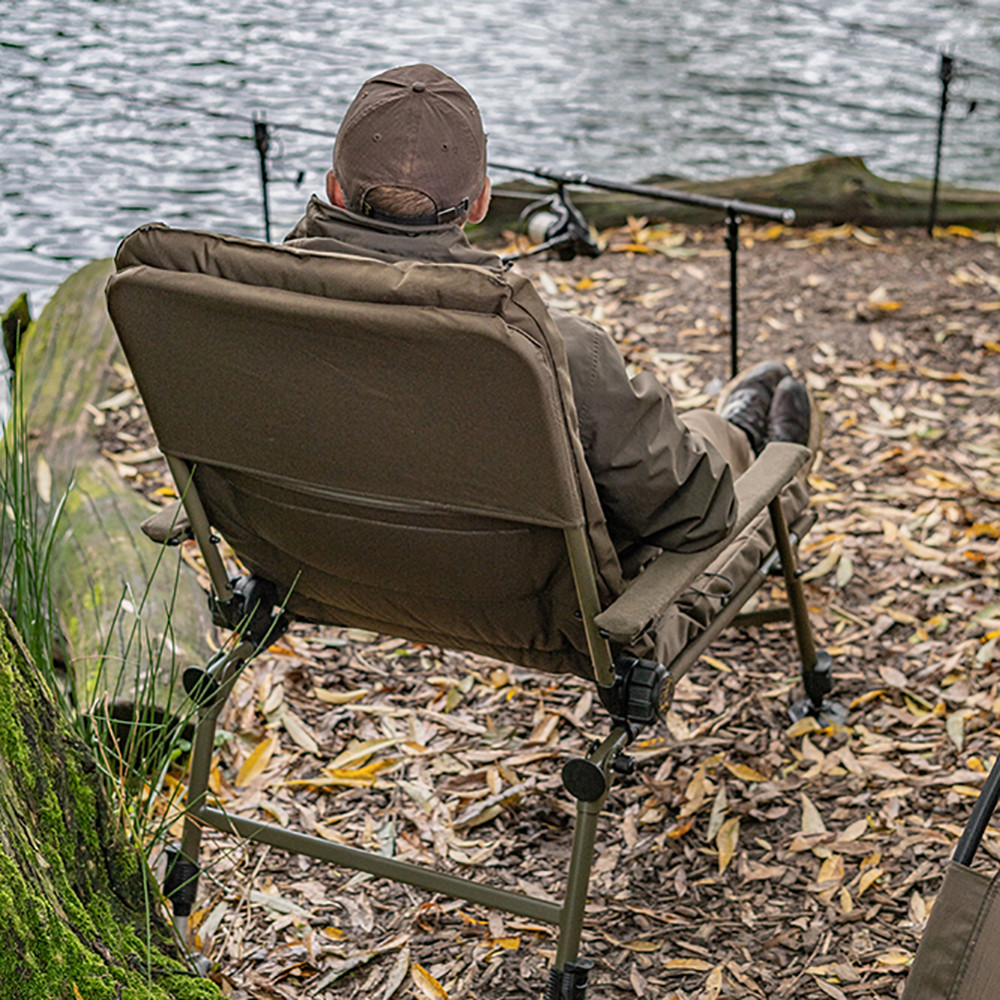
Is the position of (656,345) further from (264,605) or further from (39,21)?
(39,21)

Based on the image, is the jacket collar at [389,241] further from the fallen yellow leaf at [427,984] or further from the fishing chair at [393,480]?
the fallen yellow leaf at [427,984]

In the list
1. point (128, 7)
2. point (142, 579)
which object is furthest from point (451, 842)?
point (128, 7)

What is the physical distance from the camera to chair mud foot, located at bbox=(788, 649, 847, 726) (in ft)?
8.68

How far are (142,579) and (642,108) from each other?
5659 millimetres

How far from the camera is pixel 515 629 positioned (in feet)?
6.36

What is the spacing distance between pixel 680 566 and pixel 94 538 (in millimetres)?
1736

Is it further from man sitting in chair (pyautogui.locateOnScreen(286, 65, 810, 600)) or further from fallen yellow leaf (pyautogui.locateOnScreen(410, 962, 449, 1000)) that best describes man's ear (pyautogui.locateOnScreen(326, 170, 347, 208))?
fallen yellow leaf (pyautogui.locateOnScreen(410, 962, 449, 1000))

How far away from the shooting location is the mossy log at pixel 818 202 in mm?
5344

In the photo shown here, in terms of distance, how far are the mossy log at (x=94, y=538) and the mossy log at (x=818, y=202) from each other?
1909mm

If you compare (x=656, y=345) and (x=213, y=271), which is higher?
(x=213, y=271)

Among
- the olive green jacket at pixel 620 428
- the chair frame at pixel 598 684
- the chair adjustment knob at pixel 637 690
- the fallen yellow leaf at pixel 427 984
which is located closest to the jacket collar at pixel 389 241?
the olive green jacket at pixel 620 428

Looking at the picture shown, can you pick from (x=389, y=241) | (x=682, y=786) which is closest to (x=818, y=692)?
(x=682, y=786)

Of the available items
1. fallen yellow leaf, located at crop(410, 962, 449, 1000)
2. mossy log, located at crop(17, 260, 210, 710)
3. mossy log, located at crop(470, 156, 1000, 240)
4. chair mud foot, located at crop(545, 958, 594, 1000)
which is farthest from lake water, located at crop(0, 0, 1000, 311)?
chair mud foot, located at crop(545, 958, 594, 1000)

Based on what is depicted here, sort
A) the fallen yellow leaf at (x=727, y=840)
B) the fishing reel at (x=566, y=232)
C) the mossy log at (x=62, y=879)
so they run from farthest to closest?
the fishing reel at (x=566, y=232) < the fallen yellow leaf at (x=727, y=840) < the mossy log at (x=62, y=879)
